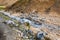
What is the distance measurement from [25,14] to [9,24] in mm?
2537

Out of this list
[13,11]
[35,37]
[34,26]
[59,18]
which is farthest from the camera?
[13,11]

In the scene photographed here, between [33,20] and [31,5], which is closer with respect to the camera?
[33,20]

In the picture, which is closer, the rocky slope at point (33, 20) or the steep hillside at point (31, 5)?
the rocky slope at point (33, 20)

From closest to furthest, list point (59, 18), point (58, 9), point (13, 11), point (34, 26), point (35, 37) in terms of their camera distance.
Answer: point (35, 37) < point (34, 26) < point (59, 18) < point (58, 9) < point (13, 11)

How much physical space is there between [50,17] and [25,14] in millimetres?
1757

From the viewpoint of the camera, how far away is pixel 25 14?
35.1 feet

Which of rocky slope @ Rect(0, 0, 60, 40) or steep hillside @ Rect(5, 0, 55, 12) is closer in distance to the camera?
rocky slope @ Rect(0, 0, 60, 40)

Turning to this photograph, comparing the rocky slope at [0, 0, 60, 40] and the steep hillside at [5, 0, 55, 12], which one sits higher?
the steep hillside at [5, 0, 55, 12]

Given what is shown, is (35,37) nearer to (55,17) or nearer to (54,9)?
(55,17)

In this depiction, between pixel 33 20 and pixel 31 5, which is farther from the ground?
pixel 31 5

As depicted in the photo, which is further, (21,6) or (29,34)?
(21,6)

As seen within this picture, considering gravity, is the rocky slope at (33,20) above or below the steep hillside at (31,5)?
below

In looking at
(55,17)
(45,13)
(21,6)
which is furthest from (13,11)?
(55,17)

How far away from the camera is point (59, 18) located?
9.23m
